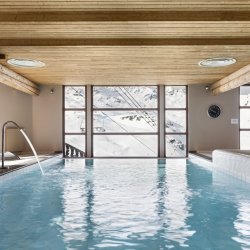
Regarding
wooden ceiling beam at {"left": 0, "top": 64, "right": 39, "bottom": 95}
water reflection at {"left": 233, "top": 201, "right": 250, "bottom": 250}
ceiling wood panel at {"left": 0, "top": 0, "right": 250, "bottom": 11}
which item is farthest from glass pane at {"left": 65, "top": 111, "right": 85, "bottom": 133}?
water reflection at {"left": 233, "top": 201, "right": 250, "bottom": 250}

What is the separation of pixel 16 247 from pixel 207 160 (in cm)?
688

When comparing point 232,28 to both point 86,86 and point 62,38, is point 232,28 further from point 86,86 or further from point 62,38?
point 86,86

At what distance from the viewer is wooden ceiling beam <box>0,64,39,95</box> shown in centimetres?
836

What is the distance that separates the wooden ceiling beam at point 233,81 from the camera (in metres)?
8.66

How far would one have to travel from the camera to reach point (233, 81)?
31.6ft

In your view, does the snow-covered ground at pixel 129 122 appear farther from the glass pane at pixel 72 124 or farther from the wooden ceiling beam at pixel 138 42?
the wooden ceiling beam at pixel 138 42

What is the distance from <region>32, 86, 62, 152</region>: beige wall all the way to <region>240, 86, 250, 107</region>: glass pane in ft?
21.8

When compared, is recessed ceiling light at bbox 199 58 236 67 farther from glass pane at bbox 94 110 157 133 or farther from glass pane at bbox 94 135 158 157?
glass pane at bbox 94 135 158 157

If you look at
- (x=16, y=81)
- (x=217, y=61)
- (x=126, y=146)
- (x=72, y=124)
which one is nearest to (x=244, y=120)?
(x=217, y=61)

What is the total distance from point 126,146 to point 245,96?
420 inches

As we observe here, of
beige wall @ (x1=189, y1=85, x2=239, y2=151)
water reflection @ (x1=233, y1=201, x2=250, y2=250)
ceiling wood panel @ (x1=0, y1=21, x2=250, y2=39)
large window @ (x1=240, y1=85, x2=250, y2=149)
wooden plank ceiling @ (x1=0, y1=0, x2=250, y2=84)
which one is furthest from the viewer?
large window @ (x1=240, y1=85, x2=250, y2=149)

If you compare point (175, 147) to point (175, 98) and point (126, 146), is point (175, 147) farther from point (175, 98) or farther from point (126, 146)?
point (175, 98)

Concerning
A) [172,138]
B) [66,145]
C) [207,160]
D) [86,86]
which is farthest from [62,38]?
[172,138]

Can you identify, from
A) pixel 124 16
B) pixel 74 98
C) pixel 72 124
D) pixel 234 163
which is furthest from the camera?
pixel 74 98
